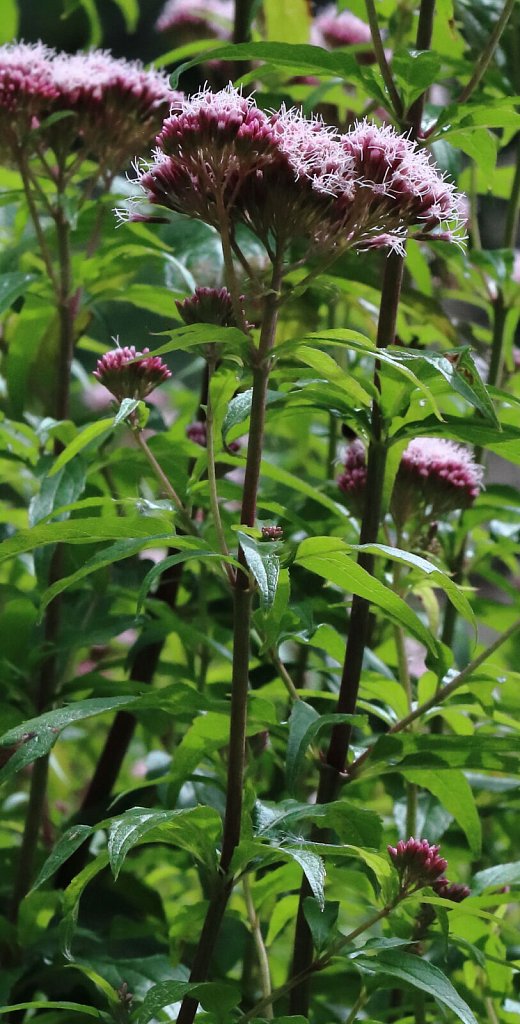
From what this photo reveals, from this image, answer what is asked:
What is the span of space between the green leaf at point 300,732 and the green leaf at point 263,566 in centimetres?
12

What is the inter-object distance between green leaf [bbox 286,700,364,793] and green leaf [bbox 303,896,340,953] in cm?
7

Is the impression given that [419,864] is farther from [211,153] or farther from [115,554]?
[211,153]

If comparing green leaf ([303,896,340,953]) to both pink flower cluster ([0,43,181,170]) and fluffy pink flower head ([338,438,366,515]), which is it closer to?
fluffy pink flower head ([338,438,366,515])

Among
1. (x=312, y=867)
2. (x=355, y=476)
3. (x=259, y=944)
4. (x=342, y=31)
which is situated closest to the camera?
(x=312, y=867)

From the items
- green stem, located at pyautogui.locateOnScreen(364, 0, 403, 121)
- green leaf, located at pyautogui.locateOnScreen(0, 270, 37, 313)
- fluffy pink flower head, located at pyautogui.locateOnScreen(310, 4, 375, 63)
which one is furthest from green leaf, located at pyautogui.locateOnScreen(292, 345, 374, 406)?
fluffy pink flower head, located at pyautogui.locateOnScreen(310, 4, 375, 63)

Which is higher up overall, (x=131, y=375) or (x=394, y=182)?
(x=394, y=182)

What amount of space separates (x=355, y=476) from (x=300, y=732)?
0.88 ft

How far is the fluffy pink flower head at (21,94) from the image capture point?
2.82ft

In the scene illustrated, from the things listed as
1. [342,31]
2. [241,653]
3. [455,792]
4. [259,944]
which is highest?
[342,31]

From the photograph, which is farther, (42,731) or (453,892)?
(453,892)

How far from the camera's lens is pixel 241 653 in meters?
0.60

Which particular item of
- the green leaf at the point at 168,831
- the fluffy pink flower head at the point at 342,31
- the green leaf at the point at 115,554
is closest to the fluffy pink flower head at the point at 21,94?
the green leaf at the point at 115,554

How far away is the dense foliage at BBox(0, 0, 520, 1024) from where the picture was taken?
1.96 ft

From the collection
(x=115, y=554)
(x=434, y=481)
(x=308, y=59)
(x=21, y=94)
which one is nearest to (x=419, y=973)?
(x=115, y=554)
